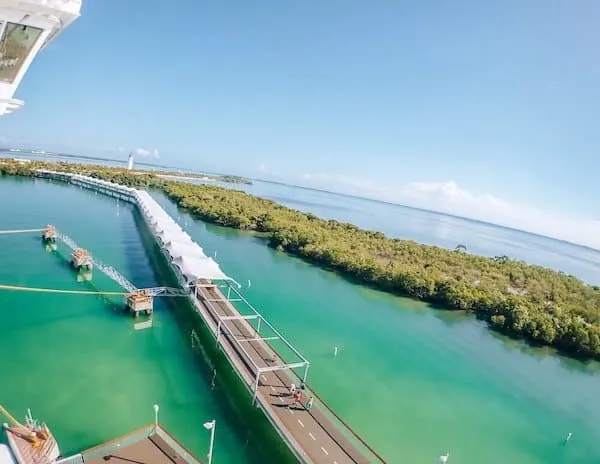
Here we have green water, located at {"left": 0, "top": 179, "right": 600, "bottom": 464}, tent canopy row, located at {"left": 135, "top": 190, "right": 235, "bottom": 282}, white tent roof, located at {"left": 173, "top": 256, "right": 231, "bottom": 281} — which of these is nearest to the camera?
green water, located at {"left": 0, "top": 179, "right": 600, "bottom": 464}

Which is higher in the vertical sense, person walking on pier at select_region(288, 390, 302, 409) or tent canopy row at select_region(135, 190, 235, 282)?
tent canopy row at select_region(135, 190, 235, 282)

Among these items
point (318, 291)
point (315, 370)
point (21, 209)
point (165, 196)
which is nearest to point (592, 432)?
point (315, 370)

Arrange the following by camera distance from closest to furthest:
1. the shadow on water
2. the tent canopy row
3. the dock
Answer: the dock
the shadow on water
the tent canopy row

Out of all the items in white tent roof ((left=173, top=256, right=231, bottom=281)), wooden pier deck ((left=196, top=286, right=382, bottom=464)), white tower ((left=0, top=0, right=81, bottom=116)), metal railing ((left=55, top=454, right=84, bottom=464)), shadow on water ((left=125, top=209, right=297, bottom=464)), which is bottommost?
shadow on water ((left=125, top=209, right=297, bottom=464))

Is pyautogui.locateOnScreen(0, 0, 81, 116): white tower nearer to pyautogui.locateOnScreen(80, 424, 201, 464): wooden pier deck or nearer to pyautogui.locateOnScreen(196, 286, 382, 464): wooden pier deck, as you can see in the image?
pyautogui.locateOnScreen(80, 424, 201, 464): wooden pier deck

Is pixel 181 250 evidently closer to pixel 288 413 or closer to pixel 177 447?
pixel 288 413

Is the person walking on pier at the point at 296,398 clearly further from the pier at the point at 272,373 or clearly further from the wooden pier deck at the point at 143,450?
the wooden pier deck at the point at 143,450

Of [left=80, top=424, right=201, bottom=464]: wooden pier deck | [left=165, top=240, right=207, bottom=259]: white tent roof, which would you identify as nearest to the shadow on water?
[left=80, top=424, right=201, bottom=464]: wooden pier deck
